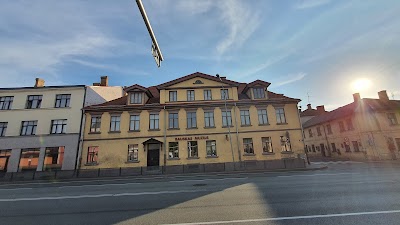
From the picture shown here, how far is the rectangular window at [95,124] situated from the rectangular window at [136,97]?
4670 mm

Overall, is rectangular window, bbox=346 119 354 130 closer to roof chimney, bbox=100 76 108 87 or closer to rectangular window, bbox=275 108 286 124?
rectangular window, bbox=275 108 286 124

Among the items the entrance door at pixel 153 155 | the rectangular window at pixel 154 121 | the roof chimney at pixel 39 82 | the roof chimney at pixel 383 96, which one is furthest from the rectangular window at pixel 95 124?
the roof chimney at pixel 383 96

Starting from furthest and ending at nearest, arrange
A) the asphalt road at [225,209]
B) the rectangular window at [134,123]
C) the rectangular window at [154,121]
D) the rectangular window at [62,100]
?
the rectangular window at [62,100], the rectangular window at [154,121], the rectangular window at [134,123], the asphalt road at [225,209]

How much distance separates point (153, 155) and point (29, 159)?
1459 centimetres

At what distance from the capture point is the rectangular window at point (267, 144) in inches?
913

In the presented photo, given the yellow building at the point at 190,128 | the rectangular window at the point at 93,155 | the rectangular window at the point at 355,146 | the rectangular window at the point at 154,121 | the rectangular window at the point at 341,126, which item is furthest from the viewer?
the rectangular window at the point at 341,126

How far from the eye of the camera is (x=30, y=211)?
7.50 metres

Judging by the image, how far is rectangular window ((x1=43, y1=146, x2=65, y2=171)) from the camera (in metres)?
22.0

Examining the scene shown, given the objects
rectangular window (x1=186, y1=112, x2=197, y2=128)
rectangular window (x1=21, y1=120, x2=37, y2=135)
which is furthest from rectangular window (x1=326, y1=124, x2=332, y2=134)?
rectangular window (x1=21, y1=120, x2=37, y2=135)

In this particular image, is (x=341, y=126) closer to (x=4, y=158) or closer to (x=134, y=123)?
(x=134, y=123)

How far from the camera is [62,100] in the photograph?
24.6m

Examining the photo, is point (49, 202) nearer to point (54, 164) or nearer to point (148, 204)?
point (148, 204)

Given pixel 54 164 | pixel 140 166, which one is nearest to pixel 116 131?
pixel 140 166

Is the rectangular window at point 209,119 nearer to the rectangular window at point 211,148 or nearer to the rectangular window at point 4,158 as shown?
the rectangular window at point 211,148
